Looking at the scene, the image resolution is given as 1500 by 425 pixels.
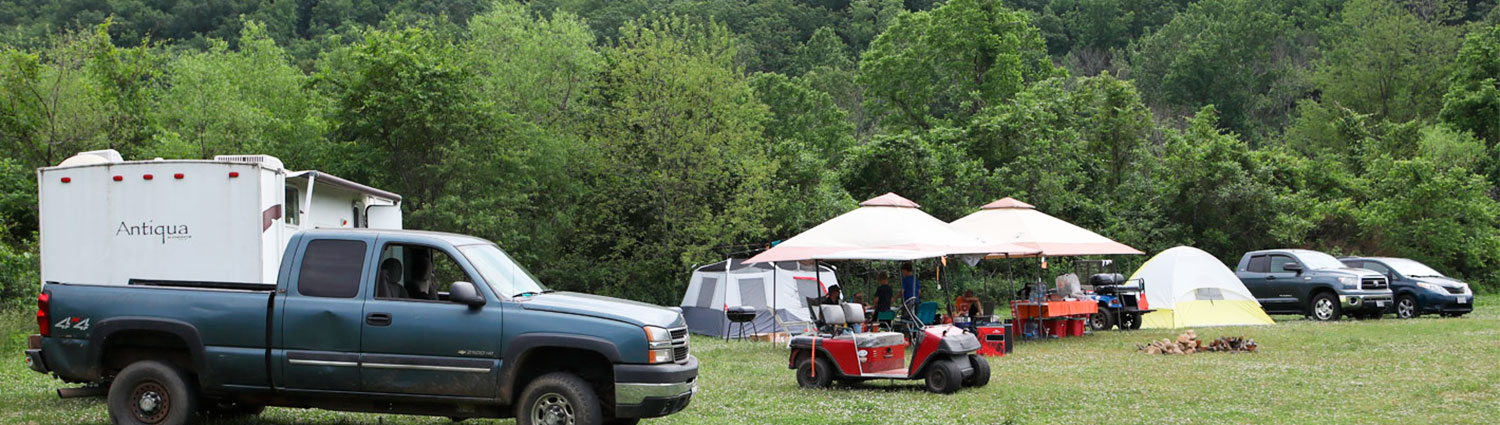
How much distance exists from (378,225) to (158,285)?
724 centimetres

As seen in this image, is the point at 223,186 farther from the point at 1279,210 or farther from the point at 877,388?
the point at 1279,210

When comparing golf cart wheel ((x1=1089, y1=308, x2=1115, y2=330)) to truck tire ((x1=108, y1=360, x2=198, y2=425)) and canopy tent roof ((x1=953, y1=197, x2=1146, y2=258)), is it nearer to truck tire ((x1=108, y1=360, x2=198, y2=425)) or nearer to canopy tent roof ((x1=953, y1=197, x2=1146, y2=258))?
canopy tent roof ((x1=953, y1=197, x2=1146, y2=258))

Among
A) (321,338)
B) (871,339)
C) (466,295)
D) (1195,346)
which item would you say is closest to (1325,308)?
(1195,346)

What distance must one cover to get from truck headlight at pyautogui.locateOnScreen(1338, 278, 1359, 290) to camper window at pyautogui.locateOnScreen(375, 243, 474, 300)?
19678 millimetres

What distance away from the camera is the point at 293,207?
1220cm

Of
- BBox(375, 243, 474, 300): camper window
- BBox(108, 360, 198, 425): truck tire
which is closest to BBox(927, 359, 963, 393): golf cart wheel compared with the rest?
BBox(375, 243, 474, 300): camper window

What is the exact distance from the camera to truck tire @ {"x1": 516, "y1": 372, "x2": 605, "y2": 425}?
8172 mm

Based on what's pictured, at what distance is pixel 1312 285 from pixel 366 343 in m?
20.6

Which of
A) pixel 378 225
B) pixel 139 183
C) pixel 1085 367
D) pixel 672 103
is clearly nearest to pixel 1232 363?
pixel 1085 367

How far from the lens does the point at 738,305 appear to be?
22062 mm

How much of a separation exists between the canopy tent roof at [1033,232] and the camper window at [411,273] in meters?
12.8

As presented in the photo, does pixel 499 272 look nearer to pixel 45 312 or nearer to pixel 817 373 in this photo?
pixel 45 312

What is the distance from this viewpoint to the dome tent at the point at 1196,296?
2277cm

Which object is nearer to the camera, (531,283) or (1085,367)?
(531,283)
